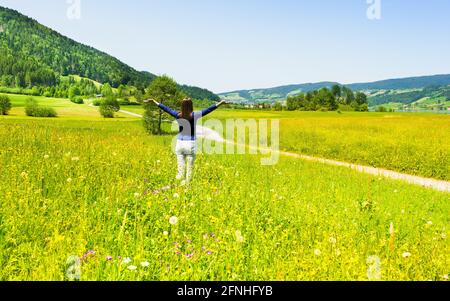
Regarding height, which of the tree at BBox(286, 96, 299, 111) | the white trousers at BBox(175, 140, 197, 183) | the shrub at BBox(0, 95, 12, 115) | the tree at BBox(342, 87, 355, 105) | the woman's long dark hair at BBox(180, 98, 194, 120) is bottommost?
the white trousers at BBox(175, 140, 197, 183)

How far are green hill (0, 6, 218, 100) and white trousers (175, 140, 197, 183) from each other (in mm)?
111338

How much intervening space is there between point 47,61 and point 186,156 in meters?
188

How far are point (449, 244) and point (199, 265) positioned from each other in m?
4.10

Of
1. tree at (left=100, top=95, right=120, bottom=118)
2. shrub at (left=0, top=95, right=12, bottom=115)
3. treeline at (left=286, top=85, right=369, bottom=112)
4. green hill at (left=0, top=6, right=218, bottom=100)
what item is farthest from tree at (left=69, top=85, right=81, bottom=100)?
treeline at (left=286, top=85, right=369, bottom=112)

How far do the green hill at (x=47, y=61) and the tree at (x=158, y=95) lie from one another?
8411 centimetres

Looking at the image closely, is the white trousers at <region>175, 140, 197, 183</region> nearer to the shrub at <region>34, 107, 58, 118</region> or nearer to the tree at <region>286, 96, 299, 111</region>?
the shrub at <region>34, 107, 58, 118</region>

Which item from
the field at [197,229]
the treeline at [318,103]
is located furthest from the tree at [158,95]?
the treeline at [318,103]

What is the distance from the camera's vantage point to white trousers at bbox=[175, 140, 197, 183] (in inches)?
326

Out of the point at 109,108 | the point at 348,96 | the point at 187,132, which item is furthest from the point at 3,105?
the point at 348,96

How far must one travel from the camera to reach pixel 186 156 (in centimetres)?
845

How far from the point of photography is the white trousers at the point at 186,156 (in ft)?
27.2

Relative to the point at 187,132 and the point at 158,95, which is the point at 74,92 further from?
the point at 187,132

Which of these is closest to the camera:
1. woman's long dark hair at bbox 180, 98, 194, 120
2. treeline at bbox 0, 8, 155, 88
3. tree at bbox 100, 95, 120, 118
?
woman's long dark hair at bbox 180, 98, 194, 120

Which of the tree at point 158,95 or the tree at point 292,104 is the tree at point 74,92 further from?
the tree at point 158,95
